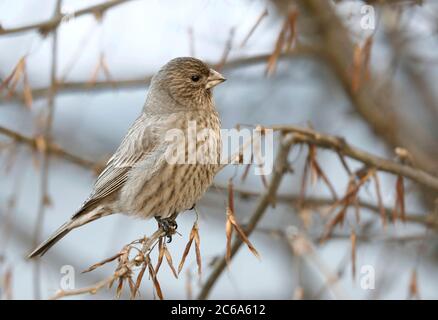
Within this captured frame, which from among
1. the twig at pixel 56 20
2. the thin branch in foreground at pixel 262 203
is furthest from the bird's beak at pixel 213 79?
the twig at pixel 56 20

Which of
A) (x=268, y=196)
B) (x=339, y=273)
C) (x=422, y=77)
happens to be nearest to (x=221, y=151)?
(x=268, y=196)

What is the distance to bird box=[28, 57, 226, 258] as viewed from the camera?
5.45 metres

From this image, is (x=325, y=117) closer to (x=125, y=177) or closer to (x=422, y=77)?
(x=422, y=77)

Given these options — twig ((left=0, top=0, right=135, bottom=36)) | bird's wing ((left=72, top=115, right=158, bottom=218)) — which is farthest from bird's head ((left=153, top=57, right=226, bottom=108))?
twig ((left=0, top=0, right=135, bottom=36))

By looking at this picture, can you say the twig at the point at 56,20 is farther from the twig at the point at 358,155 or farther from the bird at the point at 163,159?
the twig at the point at 358,155

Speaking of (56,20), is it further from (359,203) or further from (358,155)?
(359,203)

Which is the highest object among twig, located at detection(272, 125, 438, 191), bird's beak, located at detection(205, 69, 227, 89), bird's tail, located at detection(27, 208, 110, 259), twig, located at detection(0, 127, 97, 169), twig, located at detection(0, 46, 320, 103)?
twig, located at detection(0, 46, 320, 103)

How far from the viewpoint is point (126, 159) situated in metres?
5.75

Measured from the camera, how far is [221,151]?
214 inches

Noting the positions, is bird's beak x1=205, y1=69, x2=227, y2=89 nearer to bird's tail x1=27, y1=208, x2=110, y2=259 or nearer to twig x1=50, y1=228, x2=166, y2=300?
bird's tail x1=27, y1=208, x2=110, y2=259

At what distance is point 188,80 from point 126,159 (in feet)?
2.37

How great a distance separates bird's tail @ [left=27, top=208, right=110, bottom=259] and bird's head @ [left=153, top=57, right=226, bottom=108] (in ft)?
3.29
